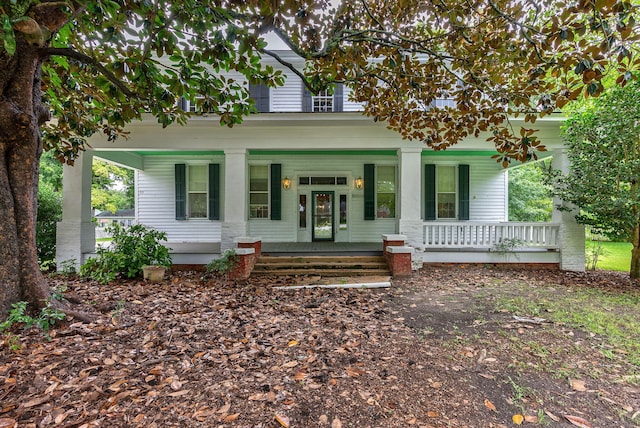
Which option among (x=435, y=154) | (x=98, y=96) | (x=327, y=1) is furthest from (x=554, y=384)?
(x=435, y=154)

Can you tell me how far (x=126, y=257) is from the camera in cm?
595

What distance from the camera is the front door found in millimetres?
9688

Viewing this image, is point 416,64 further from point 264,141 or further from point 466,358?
point 264,141

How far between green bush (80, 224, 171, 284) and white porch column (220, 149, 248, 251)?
139 centimetres

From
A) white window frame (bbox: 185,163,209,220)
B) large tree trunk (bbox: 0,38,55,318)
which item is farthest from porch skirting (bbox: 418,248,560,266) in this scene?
large tree trunk (bbox: 0,38,55,318)

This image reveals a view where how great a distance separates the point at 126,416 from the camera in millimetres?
1978

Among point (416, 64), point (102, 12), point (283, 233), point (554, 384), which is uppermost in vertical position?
point (416, 64)

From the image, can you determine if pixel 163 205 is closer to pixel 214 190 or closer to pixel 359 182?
pixel 214 190

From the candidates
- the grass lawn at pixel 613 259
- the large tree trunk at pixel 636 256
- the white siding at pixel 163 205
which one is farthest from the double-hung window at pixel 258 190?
the grass lawn at pixel 613 259

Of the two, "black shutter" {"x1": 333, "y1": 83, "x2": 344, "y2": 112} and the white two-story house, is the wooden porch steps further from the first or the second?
"black shutter" {"x1": 333, "y1": 83, "x2": 344, "y2": 112}

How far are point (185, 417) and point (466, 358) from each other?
2.55 m

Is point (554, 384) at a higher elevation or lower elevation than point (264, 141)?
lower

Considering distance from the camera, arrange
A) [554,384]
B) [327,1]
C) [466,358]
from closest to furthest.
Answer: [554,384] → [466,358] → [327,1]

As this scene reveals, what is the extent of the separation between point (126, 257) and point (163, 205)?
4.36 metres
